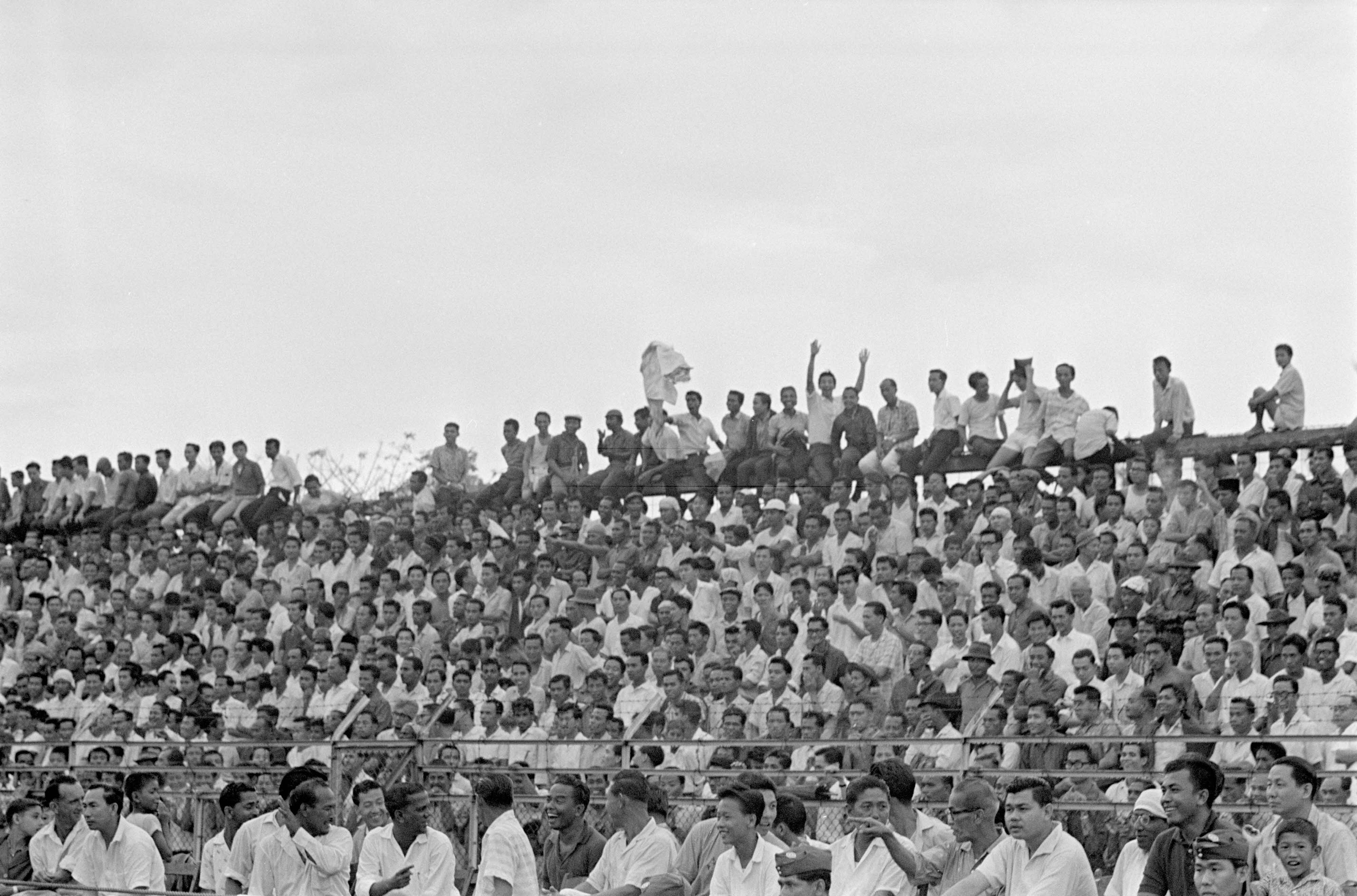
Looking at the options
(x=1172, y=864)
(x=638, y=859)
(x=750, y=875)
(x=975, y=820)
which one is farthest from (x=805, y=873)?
(x=1172, y=864)

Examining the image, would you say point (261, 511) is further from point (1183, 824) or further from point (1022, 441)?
point (1183, 824)

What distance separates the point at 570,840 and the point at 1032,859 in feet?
13.5

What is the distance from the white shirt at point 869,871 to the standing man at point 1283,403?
11.3 m

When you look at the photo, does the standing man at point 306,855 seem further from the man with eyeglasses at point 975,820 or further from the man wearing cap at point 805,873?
the man with eyeglasses at point 975,820

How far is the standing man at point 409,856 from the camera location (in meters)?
11.6

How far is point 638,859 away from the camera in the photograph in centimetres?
1166

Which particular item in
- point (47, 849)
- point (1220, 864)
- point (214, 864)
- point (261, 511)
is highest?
point (261, 511)

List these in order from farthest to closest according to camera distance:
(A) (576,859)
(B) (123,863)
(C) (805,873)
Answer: (B) (123,863)
(A) (576,859)
(C) (805,873)

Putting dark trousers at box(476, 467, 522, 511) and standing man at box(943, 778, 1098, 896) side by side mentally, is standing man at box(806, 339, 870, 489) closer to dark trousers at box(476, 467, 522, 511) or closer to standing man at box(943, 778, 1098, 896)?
dark trousers at box(476, 467, 522, 511)

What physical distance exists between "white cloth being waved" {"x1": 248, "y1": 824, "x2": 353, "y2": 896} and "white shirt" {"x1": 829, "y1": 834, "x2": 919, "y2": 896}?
3265 millimetres

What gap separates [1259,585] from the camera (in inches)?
658

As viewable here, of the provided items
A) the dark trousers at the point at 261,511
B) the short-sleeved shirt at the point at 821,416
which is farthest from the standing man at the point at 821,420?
the dark trousers at the point at 261,511

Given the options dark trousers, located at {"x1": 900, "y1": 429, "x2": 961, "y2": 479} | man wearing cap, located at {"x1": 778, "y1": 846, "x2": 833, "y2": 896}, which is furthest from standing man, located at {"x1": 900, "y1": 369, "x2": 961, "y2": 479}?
man wearing cap, located at {"x1": 778, "y1": 846, "x2": 833, "y2": 896}

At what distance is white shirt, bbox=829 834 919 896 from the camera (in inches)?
393
